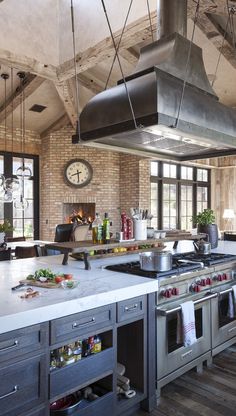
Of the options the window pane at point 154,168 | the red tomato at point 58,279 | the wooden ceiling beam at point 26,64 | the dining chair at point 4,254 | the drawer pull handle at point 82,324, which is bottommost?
the drawer pull handle at point 82,324

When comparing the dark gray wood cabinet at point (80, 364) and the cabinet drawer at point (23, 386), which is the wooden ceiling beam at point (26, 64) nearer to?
the dark gray wood cabinet at point (80, 364)

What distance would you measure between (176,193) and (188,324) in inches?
288

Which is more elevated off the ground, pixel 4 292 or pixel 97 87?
pixel 97 87

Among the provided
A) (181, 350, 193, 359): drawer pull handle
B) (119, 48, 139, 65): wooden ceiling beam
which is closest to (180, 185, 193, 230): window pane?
(119, 48, 139, 65): wooden ceiling beam

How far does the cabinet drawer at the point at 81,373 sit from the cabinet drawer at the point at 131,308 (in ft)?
0.69

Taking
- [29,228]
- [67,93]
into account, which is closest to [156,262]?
[67,93]

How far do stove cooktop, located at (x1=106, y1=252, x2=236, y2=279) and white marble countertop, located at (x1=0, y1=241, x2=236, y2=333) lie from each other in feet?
0.35

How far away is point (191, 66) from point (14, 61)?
2.60 m

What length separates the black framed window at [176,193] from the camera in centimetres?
891

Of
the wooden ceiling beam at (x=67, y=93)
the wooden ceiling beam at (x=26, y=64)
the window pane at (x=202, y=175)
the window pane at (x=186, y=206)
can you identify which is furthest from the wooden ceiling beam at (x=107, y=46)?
the window pane at (x=202, y=175)

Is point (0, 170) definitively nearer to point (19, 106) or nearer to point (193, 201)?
point (19, 106)

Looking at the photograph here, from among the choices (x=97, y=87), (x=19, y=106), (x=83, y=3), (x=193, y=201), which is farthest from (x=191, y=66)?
(x=193, y=201)

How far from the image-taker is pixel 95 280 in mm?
2232

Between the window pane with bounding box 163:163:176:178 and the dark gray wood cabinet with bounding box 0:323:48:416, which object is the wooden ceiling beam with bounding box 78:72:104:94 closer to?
the window pane with bounding box 163:163:176:178
